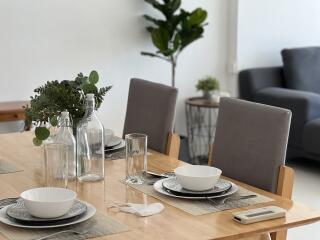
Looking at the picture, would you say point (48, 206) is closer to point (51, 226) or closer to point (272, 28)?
point (51, 226)

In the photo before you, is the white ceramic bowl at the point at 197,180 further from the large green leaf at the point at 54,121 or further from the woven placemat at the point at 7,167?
the woven placemat at the point at 7,167

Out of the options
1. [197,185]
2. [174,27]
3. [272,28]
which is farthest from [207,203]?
[272,28]

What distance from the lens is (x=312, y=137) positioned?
16.1 feet

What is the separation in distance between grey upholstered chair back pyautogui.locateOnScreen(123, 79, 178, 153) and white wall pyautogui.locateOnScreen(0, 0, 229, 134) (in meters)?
1.63

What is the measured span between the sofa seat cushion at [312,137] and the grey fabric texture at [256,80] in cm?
65

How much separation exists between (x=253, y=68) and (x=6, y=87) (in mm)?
2030

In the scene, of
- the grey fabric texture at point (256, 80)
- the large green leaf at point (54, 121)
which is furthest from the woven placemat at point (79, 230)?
the grey fabric texture at point (256, 80)

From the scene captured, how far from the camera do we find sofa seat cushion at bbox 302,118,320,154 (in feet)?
16.0

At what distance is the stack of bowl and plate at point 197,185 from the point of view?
2.22m

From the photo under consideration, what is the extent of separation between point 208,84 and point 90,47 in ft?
3.19

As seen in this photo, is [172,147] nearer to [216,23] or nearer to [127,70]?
[127,70]

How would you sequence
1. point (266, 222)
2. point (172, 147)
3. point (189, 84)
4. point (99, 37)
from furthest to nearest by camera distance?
point (189, 84) < point (99, 37) < point (172, 147) < point (266, 222)

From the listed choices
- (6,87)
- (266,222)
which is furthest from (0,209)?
(6,87)

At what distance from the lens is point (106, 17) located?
5.00 metres
